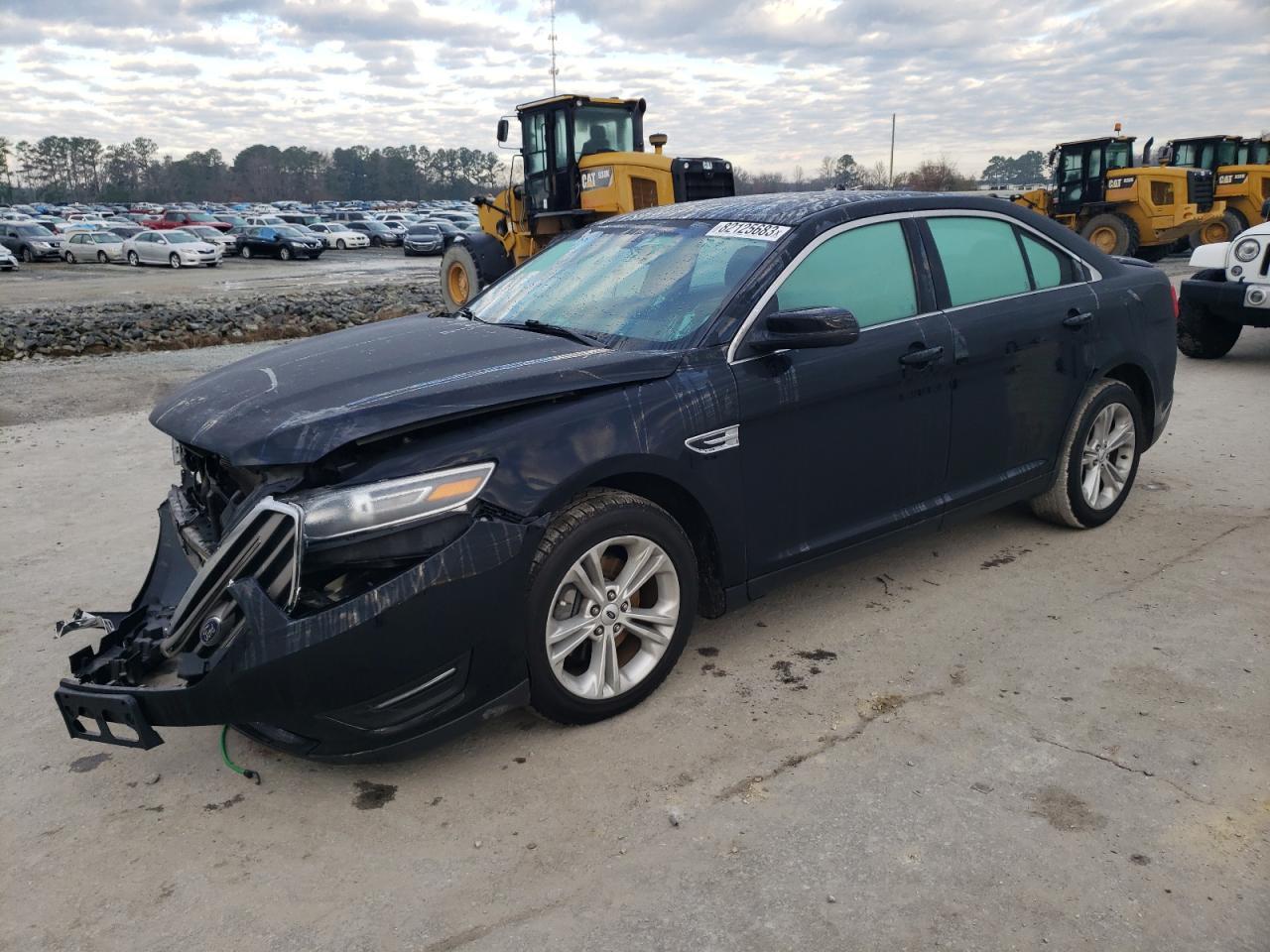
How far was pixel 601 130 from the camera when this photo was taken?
52.0 ft

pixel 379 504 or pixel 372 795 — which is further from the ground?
pixel 379 504

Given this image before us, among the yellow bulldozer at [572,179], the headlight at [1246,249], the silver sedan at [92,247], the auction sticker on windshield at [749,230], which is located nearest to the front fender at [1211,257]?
the headlight at [1246,249]

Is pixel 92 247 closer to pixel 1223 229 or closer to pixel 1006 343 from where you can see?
pixel 1223 229

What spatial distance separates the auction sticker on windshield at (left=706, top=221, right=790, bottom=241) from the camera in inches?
157

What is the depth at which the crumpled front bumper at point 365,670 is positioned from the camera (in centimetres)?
282

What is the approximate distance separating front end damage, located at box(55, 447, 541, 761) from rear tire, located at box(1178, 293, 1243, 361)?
9309 mm

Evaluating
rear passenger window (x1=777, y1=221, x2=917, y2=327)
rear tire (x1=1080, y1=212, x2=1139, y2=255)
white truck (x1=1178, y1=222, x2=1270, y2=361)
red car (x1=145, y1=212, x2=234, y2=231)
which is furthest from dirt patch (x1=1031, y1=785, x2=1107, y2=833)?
red car (x1=145, y1=212, x2=234, y2=231)

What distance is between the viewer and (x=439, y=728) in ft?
10.1

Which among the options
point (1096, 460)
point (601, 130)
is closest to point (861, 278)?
point (1096, 460)

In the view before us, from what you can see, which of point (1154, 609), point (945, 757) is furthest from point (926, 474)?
point (945, 757)

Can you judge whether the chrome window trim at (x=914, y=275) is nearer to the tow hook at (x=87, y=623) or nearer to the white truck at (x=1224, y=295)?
the tow hook at (x=87, y=623)

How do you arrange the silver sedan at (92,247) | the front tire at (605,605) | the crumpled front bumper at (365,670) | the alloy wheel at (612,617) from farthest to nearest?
the silver sedan at (92,247) → the alloy wheel at (612,617) → the front tire at (605,605) → the crumpled front bumper at (365,670)

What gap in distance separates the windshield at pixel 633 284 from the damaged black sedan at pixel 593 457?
1 cm

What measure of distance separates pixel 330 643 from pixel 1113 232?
23.5m
